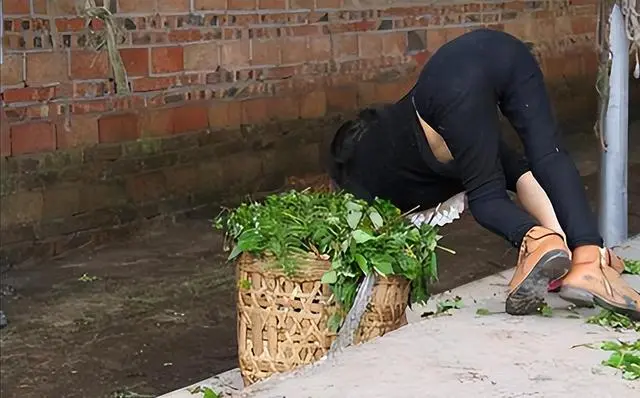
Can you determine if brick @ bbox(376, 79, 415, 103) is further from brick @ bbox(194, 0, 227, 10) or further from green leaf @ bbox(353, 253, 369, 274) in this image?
green leaf @ bbox(353, 253, 369, 274)

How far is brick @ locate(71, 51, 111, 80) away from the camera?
6.15 metres

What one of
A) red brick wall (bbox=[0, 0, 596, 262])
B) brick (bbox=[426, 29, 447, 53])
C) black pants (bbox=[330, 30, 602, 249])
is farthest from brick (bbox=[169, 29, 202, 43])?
black pants (bbox=[330, 30, 602, 249])

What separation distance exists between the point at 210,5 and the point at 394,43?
72.1 inches

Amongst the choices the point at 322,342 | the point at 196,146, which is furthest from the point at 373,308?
the point at 196,146

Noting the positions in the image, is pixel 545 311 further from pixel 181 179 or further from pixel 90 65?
pixel 181 179

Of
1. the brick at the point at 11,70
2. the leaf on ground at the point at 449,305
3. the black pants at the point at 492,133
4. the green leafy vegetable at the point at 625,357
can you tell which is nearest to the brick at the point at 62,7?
the brick at the point at 11,70

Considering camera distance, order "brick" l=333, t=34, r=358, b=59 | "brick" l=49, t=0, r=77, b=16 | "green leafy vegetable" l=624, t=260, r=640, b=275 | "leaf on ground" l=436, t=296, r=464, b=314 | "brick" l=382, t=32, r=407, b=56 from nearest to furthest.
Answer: "leaf on ground" l=436, t=296, r=464, b=314 < "green leafy vegetable" l=624, t=260, r=640, b=275 < "brick" l=49, t=0, r=77, b=16 < "brick" l=333, t=34, r=358, b=59 < "brick" l=382, t=32, r=407, b=56

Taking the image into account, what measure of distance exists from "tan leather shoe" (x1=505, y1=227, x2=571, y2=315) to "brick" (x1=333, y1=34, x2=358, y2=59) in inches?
188

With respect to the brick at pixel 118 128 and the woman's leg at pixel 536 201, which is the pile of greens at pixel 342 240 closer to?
the woman's leg at pixel 536 201

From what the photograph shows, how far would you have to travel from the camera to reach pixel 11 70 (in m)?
5.80

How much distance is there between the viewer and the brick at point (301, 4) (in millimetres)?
7367

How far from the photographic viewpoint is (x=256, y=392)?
2.62 metres

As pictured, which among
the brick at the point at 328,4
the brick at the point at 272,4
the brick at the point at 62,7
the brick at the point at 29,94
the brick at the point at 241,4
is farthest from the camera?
the brick at the point at 328,4

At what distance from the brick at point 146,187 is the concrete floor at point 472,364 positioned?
3478mm
